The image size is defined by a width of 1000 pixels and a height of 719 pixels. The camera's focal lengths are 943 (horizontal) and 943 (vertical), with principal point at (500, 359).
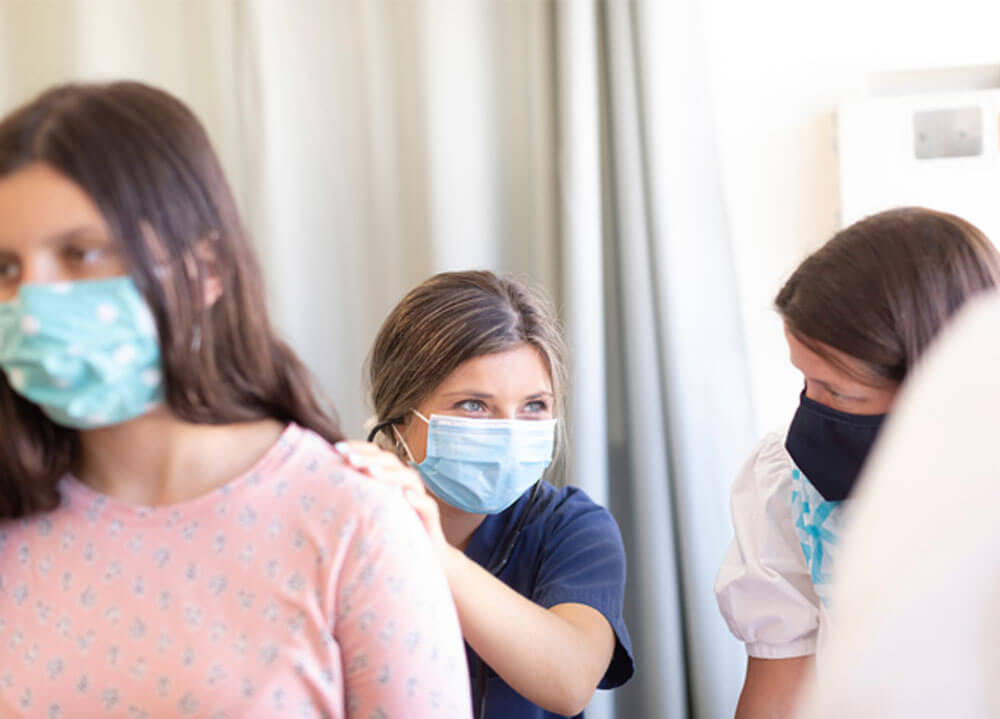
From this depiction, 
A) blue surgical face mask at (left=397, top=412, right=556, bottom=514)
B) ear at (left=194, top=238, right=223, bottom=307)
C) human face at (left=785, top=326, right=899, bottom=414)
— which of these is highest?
ear at (left=194, top=238, right=223, bottom=307)

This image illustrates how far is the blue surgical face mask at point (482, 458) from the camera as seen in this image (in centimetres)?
140

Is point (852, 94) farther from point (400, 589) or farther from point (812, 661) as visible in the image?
point (400, 589)

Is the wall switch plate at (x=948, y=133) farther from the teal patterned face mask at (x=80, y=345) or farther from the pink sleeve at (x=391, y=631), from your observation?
the teal patterned face mask at (x=80, y=345)

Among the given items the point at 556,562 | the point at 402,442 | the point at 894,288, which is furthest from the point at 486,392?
the point at 894,288

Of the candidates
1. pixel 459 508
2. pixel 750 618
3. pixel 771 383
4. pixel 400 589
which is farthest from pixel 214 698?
pixel 771 383

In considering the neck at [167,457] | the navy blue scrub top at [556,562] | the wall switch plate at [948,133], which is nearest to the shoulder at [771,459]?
the navy blue scrub top at [556,562]

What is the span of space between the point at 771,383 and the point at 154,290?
1430mm

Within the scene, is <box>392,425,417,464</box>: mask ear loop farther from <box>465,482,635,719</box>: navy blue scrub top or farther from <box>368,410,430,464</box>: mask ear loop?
<box>465,482,635,719</box>: navy blue scrub top

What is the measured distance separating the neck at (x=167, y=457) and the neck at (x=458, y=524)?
1.94 ft

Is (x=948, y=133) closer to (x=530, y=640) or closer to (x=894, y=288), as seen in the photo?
(x=894, y=288)

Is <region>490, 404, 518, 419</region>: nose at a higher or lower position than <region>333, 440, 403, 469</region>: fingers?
lower

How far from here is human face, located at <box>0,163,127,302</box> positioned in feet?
2.68

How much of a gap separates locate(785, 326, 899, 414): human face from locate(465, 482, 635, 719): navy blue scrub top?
0.40m

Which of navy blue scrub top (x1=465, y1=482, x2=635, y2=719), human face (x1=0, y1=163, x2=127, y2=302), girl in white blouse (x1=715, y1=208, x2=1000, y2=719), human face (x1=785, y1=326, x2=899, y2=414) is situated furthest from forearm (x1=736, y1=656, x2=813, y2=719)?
human face (x1=0, y1=163, x2=127, y2=302)
